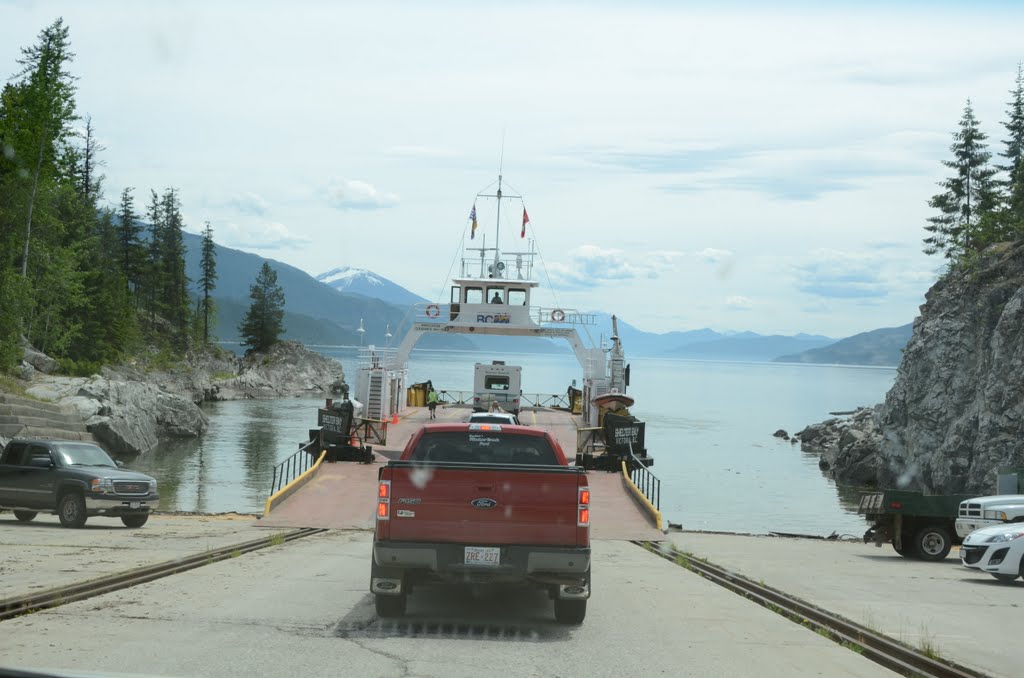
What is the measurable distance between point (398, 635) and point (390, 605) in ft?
2.55

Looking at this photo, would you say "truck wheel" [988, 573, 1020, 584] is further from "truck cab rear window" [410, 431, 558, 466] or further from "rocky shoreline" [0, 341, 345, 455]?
"rocky shoreline" [0, 341, 345, 455]

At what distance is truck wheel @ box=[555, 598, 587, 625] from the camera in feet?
31.2

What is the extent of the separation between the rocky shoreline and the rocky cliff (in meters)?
36.5

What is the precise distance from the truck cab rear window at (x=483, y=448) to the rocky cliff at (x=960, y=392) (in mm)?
33126

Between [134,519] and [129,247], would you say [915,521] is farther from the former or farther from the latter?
[129,247]

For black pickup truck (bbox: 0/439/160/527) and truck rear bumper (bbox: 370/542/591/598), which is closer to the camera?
truck rear bumper (bbox: 370/542/591/598)

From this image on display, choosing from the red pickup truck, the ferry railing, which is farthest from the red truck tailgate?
the ferry railing

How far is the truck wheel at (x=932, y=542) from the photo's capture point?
19.4 metres

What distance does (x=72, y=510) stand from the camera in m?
19.7

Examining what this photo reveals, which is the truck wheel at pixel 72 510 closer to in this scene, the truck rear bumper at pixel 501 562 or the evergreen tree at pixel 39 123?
the truck rear bumper at pixel 501 562

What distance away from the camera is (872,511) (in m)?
19.5

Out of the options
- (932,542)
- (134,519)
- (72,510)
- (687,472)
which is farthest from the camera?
(687,472)

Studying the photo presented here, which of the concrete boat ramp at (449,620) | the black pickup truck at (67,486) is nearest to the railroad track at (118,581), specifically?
the concrete boat ramp at (449,620)

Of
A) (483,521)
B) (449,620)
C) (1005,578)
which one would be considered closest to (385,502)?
(483,521)
